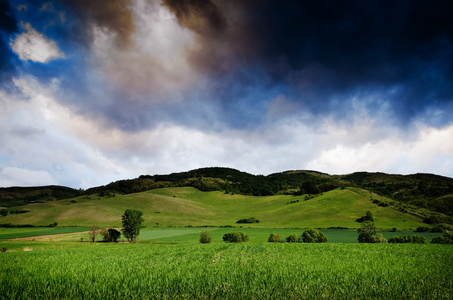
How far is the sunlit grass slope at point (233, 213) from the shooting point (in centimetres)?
10700

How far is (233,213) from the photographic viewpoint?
153m

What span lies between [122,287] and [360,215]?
126m

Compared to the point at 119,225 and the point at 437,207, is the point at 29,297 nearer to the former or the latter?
the point at 119,225

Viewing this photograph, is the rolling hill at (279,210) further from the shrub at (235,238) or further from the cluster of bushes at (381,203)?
the shrub at (235,238)

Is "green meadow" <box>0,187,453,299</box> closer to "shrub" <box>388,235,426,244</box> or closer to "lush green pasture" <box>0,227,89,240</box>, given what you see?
"lush green pasture" <box>0,227,89,240</box>

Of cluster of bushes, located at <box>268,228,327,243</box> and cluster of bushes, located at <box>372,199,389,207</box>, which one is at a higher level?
cluster of bushes, located at <box>372,199,389,207</box>

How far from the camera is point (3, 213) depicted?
125 m

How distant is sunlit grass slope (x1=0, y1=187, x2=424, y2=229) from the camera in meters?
107

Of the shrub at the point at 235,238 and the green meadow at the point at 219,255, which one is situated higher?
the green meadow at the point at 219,255

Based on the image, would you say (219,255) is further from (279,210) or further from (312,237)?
(279,210)

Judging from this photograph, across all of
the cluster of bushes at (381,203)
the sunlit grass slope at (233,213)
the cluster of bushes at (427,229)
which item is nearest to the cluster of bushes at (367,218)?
the sunlit grass slope at (233,213)

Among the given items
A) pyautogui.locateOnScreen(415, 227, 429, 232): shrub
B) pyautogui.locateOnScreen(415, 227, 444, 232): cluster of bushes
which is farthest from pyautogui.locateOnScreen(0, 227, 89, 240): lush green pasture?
pyautogui.locateOnScreen(415, 227, 444, 232): cluster of bushes

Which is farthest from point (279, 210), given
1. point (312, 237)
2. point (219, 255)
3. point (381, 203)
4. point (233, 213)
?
point (219, 255)

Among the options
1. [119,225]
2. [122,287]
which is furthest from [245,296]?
[119,225]
